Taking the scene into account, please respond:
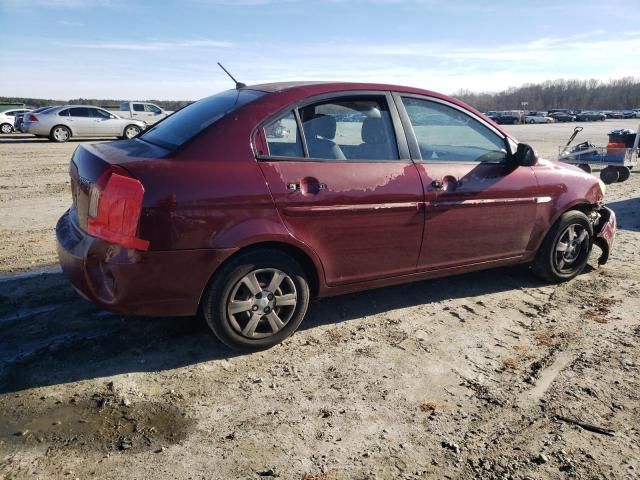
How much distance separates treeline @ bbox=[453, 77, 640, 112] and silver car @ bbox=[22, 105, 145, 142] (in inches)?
4139

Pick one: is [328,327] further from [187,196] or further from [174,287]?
[187,196]

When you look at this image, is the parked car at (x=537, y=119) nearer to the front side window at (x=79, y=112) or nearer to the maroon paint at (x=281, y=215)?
the front side window at (x=79, y=112)

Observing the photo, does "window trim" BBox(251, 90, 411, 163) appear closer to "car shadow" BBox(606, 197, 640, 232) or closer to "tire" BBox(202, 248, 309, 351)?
"tire" BBox(202, 248, 309, 351)

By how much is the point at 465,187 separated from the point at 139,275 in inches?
98.9

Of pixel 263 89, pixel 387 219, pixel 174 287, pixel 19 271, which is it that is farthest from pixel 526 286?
pixel 19 271

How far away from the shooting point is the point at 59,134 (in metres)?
21.2

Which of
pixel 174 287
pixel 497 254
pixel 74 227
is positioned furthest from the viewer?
pixel 497 254

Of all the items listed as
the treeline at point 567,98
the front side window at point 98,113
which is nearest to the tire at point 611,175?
the front side window at point 98,113

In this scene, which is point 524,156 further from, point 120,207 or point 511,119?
point 511,119

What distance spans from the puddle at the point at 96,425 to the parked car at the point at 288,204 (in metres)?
0.58

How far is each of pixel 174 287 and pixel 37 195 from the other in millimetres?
6776

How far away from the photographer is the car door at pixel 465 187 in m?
3.89

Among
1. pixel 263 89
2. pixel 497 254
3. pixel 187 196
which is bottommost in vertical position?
pixel 497 254

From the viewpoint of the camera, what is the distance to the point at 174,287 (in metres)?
3.06
